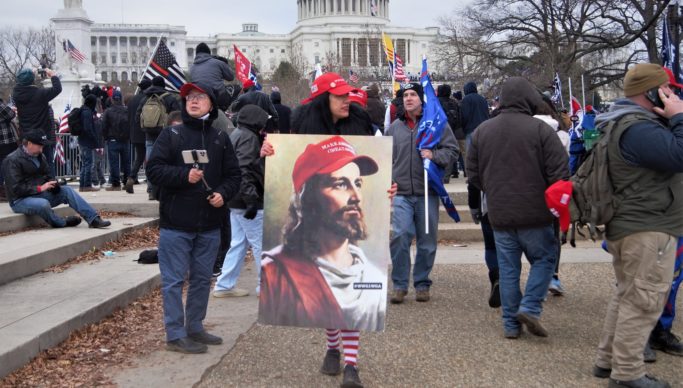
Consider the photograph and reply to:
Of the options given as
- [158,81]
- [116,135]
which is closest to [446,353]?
[158,81]

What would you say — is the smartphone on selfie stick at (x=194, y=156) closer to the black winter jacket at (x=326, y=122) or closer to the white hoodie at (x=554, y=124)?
the black winter jacket at (x=326, y=122)

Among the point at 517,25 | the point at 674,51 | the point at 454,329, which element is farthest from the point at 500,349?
the point at 517,25

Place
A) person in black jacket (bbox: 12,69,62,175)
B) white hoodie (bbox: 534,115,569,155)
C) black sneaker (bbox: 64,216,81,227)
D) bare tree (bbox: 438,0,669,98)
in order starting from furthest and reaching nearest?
→ bare tree (bbox: 438,0,669,98)
person in black jacket (bbox: 12,69,62,175)
black sneaker (bbox: 64,216,81,227)
white hoodie (bbox: 534,115,569,155)

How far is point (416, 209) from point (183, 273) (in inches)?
103

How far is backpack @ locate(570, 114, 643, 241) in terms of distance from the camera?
5.17 m

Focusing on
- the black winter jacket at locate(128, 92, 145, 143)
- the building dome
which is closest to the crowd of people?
the black winter jacket at locate(128, 92, 145, 143)

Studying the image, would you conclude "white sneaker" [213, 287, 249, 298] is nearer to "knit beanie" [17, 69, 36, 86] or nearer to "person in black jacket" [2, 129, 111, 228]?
"person in black jacket" [2, 129, 111, 228]

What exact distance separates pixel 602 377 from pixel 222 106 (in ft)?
22.6

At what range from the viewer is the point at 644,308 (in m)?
4.99

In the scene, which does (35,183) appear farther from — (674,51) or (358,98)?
(674,51)

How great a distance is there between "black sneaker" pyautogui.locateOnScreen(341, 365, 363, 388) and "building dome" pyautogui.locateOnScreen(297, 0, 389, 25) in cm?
12513

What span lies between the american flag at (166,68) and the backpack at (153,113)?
31 centimetres

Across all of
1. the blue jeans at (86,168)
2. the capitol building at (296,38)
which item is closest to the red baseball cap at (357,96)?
the blue jeans at (86,168)

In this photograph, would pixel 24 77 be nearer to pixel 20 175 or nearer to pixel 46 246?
pixel 20 175
